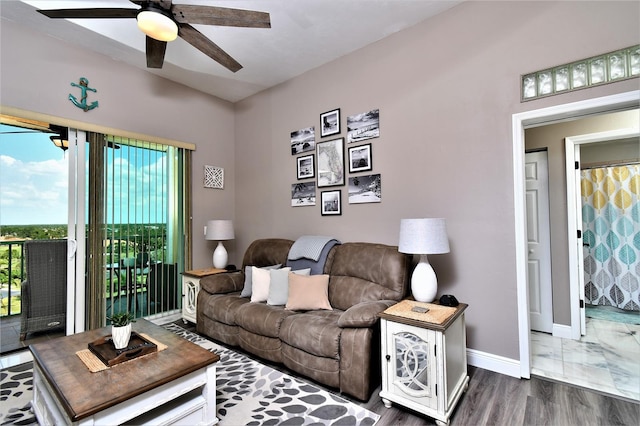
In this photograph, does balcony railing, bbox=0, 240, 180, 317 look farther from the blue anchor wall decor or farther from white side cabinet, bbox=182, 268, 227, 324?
the blue anchor wall decor

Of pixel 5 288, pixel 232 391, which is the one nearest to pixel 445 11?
pixel 232 391

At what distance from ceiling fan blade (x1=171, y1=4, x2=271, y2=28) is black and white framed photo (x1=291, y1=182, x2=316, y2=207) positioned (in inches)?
74.3

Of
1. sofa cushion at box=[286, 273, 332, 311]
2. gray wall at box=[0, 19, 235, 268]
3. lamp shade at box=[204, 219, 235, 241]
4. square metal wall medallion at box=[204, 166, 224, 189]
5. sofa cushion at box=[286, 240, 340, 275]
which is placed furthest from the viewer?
square metal wall medallion at box=[204, 166, 224, 189]

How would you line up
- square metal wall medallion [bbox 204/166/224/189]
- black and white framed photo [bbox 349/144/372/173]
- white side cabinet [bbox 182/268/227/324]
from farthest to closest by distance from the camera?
square metal wall medallion [bbox 204/166/224/189], white side cabinet [bbox 182/268/227/324], black and white framed photo [bbox 349/144/372/173]

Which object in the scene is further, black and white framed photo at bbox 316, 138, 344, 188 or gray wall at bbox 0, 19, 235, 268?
black and white framed photo at bbox 316, 138, 344, 188

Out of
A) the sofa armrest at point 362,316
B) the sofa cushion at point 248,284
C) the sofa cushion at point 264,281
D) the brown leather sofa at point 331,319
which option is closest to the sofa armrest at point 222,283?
the brown leather sofa at point 331,319

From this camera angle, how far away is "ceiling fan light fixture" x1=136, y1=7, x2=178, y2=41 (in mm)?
1864

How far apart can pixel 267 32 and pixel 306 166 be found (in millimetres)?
1470

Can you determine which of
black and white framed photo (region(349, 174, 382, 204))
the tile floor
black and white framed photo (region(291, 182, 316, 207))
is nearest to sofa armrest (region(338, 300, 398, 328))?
black and white framed photo (region(349, 174, 382, 204))

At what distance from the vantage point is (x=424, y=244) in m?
2.11

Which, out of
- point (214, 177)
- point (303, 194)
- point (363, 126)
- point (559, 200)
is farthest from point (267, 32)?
point (559, 200)

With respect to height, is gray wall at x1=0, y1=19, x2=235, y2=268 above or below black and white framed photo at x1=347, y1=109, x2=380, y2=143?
above

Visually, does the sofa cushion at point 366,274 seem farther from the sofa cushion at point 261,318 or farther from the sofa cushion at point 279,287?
the sofa cushion at point 261,318

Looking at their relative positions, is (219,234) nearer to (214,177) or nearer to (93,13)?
(214,177)
